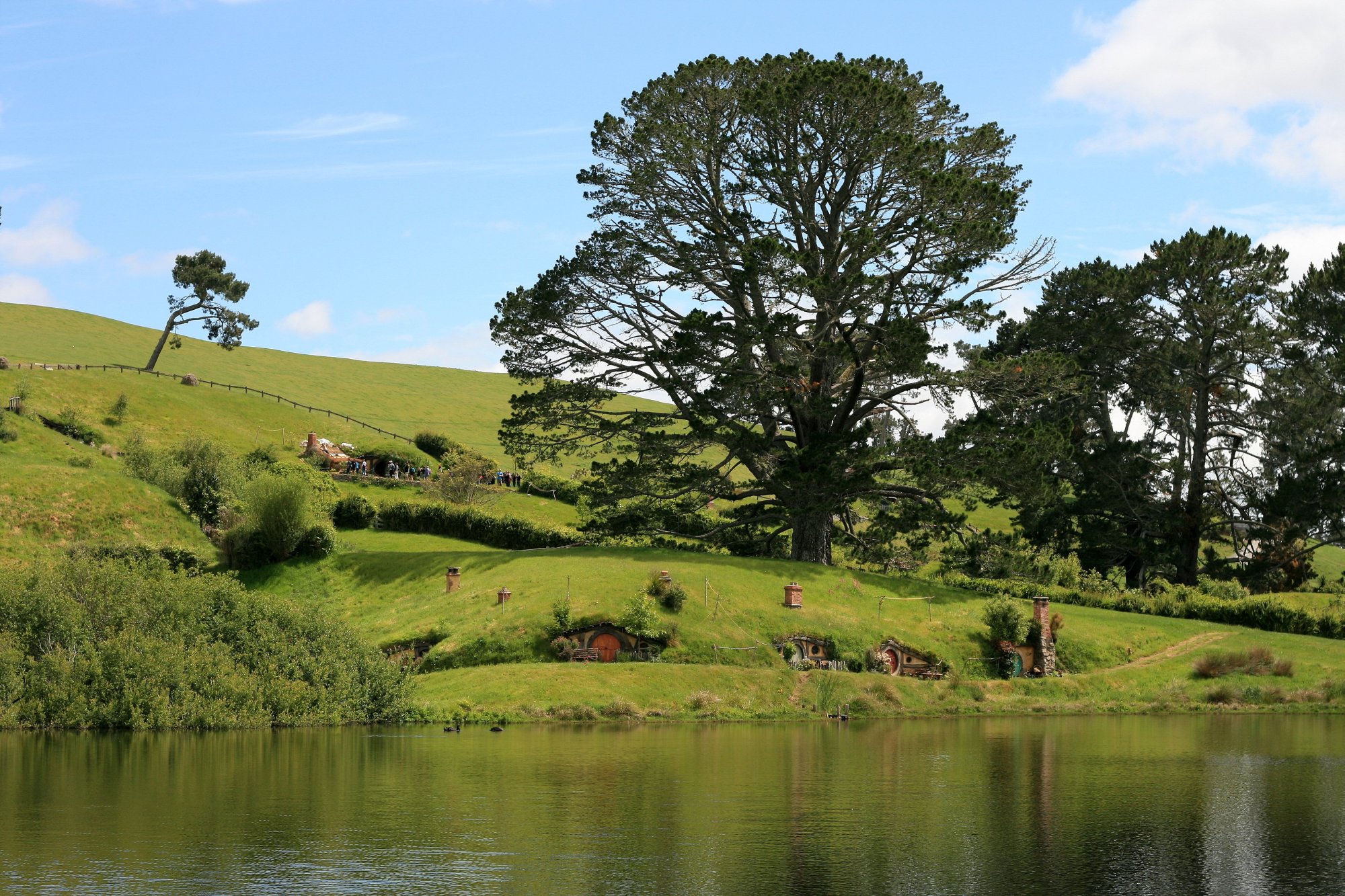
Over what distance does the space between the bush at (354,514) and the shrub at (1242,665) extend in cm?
5129

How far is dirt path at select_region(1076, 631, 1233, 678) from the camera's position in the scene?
184ft

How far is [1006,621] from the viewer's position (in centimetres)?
5569

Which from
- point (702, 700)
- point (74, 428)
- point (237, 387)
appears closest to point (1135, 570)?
point (702, 700)

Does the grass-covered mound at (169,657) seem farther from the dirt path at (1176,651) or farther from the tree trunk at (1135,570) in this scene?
the tree trunk at (1135,570)

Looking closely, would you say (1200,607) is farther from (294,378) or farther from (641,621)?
(294,378)

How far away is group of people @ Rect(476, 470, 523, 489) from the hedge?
4883cm

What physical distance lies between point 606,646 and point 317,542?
968 inches

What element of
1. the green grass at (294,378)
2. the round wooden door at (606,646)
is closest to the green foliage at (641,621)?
the round wooden door at (606,646)

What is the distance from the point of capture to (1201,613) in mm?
66062

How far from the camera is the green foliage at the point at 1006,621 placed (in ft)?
182

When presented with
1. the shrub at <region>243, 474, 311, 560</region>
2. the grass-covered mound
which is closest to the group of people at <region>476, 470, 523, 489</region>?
the shrub at <region>243, 474, 311, 560</region>

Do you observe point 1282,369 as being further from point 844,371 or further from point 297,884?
point 297,884

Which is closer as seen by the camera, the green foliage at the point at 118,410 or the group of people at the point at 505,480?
the green foliage at the point at 118,410

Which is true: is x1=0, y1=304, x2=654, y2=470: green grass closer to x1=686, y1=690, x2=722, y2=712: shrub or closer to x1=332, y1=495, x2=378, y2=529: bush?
x1=332, y1=495, x2=378, y2=529: bush
